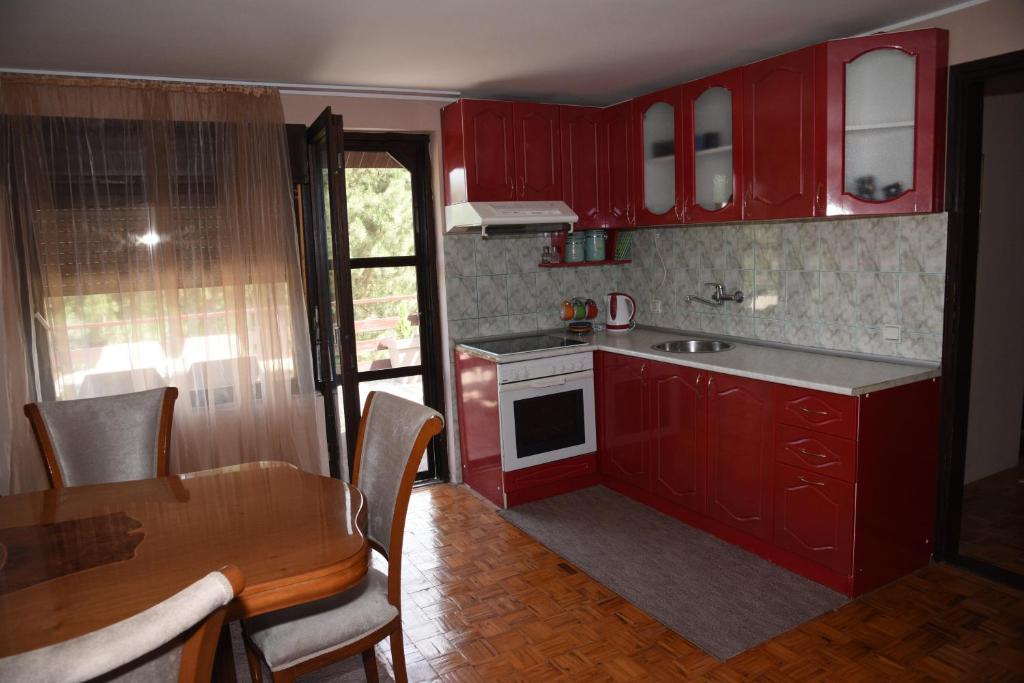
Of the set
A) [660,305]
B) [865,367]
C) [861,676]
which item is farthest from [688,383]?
[861,676]

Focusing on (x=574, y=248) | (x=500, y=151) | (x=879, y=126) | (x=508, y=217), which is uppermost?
(x=500, y=151)

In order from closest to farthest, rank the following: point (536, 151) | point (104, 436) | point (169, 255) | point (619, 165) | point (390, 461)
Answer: point (390, 461)
point (104, 436)
point (169, 255)
point (536, 151)
point (619, 165)

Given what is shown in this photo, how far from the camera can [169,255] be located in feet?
11.4

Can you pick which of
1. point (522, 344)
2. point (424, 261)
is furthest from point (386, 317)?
point (522, 344)

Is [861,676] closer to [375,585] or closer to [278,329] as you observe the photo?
A: [375,585]

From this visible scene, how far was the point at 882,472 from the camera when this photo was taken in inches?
112

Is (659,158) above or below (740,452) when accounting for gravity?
above

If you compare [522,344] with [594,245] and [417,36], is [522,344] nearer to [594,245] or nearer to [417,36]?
[594,245]

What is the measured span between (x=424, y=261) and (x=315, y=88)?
3.88 feet

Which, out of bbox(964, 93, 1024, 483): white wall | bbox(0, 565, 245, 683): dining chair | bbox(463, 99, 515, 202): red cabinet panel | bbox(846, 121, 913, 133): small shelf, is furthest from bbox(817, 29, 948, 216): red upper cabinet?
bbox(0, 565, 245, 683): dining chair

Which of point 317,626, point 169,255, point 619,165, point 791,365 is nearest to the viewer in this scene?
point 317,626

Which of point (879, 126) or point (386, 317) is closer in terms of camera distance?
point (879, 126)

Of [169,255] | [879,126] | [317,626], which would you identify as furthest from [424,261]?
[317,626]

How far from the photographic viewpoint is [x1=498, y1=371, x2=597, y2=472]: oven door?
392 cm
